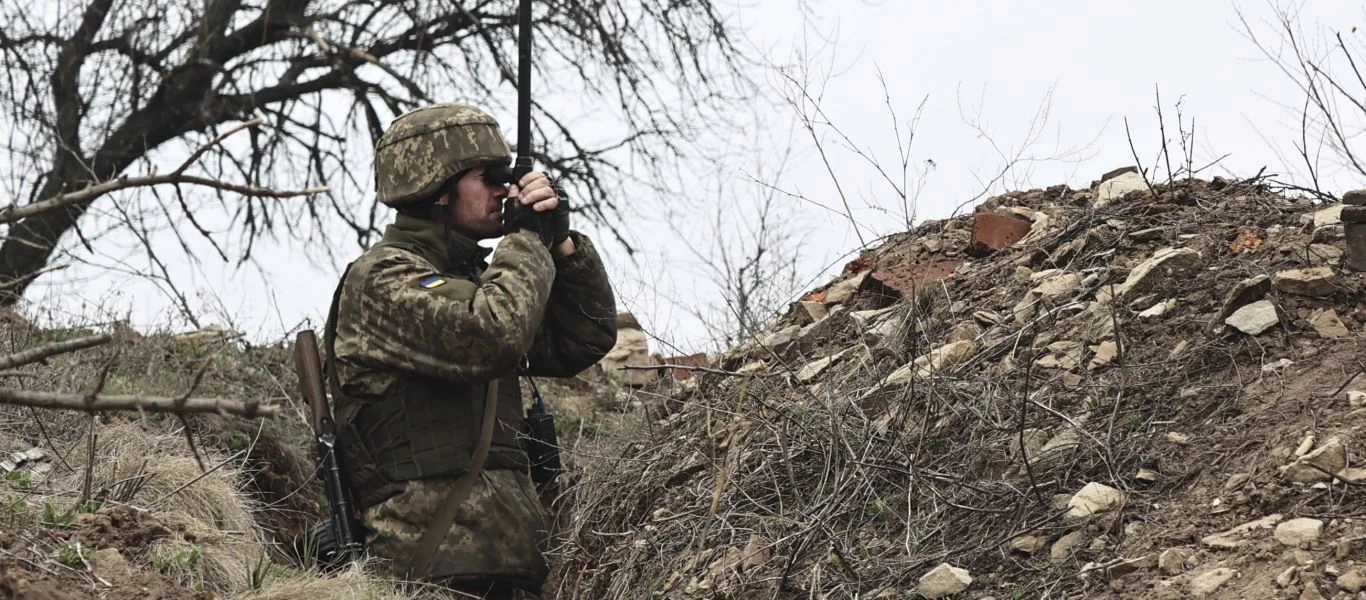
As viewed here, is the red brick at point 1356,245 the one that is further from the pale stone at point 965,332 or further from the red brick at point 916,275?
the red brick at point 916,275

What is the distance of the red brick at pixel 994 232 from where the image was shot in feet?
19.4

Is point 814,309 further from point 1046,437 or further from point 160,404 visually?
point 160,404

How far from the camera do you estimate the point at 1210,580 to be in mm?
3414

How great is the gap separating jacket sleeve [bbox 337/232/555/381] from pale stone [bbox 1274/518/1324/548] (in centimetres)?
197

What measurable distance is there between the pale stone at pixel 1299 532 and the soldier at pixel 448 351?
1975 mm

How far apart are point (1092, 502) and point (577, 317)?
170 centimetres

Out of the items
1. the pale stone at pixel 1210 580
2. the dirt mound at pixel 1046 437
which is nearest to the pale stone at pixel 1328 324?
the dirt mound at pixel 1046 437

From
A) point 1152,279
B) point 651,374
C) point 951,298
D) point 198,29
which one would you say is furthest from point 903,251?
point 198,29

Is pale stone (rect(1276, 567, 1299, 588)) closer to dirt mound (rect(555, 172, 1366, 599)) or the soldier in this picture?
dirt mound (rect(555, 172, 1366, 599))

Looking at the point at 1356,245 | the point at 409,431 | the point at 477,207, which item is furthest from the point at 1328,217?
the point at 409,431

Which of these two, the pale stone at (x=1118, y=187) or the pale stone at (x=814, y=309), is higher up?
the pale stone at (x=1118, y=187)

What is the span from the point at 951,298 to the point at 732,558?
62.5 inches

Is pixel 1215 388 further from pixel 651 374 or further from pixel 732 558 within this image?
pixel 651 374

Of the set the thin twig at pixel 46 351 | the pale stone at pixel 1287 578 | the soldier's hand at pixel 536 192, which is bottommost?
the pale stone at pixel 1287 578
